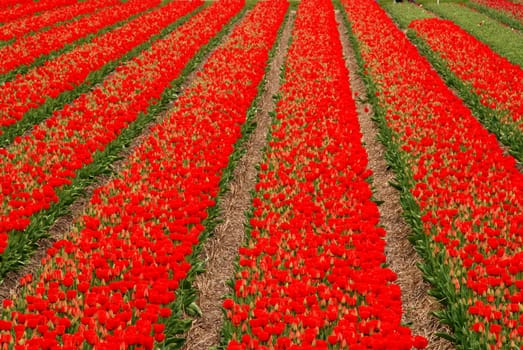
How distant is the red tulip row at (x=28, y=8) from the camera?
25.6 metres

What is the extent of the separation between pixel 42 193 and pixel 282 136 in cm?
475

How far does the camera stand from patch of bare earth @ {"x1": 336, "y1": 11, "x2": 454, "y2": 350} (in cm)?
616

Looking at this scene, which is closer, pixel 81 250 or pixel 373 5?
pixel 81 250

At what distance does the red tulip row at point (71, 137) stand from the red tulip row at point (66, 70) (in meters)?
0.84

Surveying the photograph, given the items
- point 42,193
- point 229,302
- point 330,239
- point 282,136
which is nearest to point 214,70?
point 282,136

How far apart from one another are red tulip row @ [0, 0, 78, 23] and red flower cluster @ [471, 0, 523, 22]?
87.0 ft

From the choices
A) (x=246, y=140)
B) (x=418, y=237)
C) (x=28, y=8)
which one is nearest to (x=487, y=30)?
(x=246, y=140)

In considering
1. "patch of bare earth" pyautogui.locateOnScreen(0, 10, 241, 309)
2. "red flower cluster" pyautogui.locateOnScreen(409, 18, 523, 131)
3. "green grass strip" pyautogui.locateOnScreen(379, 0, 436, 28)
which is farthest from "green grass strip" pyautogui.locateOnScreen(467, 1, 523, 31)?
"patch of bare earth" pyautogui.locateOnScreen(0, 10, 241, 309)

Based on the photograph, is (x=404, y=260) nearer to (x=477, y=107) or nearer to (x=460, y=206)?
(x=460, y=206)

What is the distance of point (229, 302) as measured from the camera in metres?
5.21

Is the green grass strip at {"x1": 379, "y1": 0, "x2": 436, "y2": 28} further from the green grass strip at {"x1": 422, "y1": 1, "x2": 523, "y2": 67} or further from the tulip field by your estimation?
the tulip field

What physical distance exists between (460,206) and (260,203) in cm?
297

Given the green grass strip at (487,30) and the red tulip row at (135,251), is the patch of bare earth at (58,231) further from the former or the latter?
the green grass strip at (487,30)

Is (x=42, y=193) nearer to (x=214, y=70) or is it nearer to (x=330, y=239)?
(x=330, y=239)
